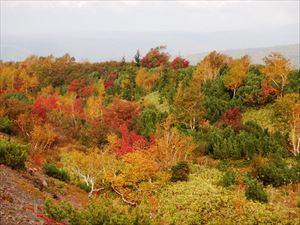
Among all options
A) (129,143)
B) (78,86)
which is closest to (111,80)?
(78,86)

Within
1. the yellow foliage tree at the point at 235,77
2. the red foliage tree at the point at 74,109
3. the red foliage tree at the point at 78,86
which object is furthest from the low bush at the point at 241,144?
the red foliage tree at the point at 78,86

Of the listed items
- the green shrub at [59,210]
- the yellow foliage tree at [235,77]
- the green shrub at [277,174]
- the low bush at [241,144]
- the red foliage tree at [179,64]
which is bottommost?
the green shrub at [277,174]

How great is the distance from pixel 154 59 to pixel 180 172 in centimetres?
6511

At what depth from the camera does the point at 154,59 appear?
10062 cm

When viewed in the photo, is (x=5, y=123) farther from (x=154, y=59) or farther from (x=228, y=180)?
(x=154, y=59)

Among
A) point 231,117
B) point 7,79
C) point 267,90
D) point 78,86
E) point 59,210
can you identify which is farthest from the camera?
point 7,79

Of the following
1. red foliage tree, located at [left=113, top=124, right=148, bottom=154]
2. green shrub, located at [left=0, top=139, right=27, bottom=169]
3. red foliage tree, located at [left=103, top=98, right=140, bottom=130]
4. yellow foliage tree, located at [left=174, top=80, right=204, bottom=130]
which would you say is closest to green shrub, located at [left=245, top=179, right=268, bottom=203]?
red foliage tree, located at [left=113, top=124, right=148, bottom=154]

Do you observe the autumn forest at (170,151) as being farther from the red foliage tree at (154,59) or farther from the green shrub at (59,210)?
the red foliage tree at (154,59)

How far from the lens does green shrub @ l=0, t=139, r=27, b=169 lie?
3341 centimetres

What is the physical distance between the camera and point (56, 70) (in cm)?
10906

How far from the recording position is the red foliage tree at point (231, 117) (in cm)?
5512

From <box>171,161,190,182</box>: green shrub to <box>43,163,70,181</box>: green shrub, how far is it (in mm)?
10164

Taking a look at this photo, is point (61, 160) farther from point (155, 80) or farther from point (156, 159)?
point (155, 80)

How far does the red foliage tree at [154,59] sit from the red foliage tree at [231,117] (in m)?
43.6
